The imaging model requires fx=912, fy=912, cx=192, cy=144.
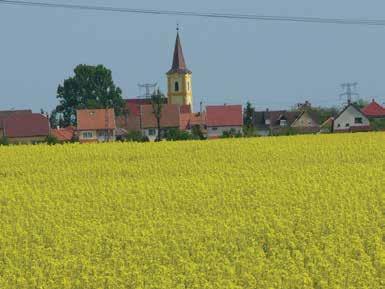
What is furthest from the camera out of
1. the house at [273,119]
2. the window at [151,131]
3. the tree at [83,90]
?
the tree at [83,90]

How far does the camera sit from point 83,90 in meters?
119

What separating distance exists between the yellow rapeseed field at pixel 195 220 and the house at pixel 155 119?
230 feet

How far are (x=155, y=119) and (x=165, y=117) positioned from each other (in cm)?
222

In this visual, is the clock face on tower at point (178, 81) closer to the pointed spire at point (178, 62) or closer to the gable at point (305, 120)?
the pointed spire at point (178, 62)

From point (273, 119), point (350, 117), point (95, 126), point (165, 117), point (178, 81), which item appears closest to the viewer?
point (350, 117)

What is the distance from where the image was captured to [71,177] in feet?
78.8

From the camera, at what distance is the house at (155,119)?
325 ft

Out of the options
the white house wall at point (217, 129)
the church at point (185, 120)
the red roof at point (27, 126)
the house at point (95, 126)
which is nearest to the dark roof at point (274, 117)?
the church at point (185, 120)

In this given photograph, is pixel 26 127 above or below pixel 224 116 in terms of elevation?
below

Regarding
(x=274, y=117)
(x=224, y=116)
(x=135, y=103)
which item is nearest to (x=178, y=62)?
(x=135, y=103)

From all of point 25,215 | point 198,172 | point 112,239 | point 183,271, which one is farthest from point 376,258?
point 198,172

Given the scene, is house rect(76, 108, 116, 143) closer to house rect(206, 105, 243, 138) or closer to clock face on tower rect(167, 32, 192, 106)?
house rect(206, 105, 243, 138)

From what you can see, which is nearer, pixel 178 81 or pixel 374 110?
pixel 374 110

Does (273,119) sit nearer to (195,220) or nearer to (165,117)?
(165,117)
